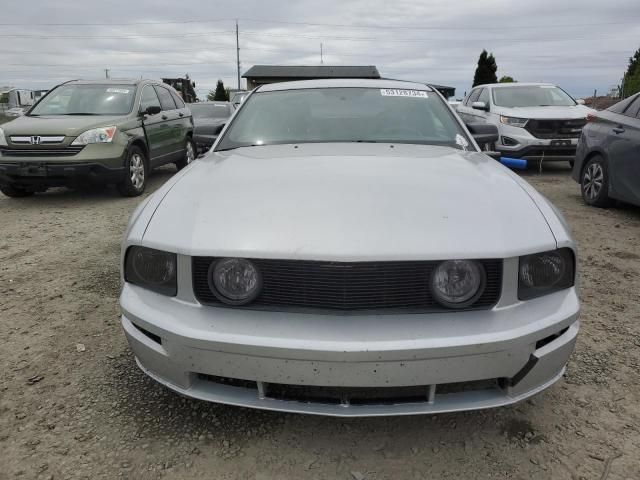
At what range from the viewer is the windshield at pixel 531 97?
9.45m

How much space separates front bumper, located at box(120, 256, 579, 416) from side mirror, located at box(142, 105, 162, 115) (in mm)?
6309

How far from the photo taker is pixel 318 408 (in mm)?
1803

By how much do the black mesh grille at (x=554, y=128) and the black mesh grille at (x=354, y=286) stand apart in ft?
24.9

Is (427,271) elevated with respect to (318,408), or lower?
elevated

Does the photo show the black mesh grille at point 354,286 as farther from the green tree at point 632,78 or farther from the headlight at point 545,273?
the green tree at point 632,78

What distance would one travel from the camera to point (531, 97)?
31.3 feet

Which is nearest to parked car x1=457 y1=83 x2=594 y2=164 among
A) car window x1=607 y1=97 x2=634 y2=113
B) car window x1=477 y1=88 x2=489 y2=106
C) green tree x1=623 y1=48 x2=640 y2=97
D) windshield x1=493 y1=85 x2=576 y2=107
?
windshield x1=493 y1=85 x2=576 y2=107

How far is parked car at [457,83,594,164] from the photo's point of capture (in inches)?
336

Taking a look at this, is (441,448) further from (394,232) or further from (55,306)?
(55,306)

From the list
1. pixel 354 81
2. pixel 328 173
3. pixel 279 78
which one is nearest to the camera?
pixel 328 173

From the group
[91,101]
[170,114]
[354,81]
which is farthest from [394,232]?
[170,114]

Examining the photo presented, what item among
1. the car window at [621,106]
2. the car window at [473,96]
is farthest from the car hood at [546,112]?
the car window at [621,106]

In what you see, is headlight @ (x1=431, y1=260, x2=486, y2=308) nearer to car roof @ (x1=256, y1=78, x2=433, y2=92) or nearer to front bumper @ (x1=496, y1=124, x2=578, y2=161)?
car roof @ (x1=256, y1=78, x2=433, y2=92)

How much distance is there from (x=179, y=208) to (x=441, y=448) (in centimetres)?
141
